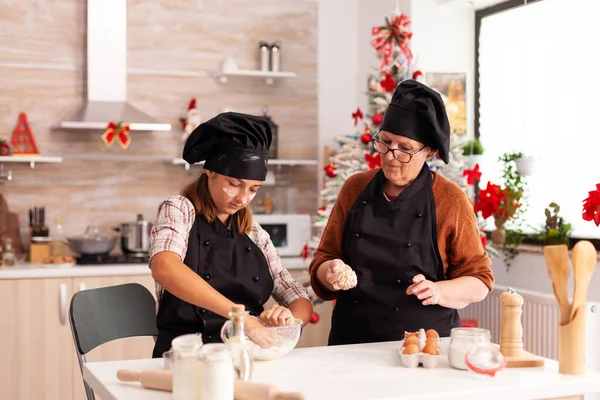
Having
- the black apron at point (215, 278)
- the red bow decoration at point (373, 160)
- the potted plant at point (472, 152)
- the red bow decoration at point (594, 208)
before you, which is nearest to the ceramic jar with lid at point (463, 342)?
the black apron at point (215, 278)

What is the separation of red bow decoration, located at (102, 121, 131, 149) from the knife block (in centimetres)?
325

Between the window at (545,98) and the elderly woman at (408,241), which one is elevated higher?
the window at (545,98)

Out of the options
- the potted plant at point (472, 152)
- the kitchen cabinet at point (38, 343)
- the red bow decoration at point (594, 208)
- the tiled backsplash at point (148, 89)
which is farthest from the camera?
the tiled backsplash at point (148, 89)

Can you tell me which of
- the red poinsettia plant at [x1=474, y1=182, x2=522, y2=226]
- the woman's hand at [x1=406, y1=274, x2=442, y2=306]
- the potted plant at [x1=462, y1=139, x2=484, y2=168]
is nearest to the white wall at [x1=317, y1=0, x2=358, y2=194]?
the potted plant at [x1=462, y1=139, x2=484, y2=168]

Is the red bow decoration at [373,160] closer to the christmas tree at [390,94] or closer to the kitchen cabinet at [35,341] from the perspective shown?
the christmas tree at [390,94]

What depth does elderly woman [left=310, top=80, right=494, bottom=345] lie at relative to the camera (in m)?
2.35

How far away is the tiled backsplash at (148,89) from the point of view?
483 cm

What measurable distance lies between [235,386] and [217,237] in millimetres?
756

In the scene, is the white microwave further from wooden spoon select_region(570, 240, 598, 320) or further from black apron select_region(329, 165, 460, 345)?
wooden spoon select_region(570, 240, 598, 320)

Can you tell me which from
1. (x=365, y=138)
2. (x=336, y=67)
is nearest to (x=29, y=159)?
(x=365, y=138)

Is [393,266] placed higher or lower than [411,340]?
higher

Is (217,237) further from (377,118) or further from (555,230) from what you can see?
(555,230)

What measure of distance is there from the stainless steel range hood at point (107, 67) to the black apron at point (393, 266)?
101 inches

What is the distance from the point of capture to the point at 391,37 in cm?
→ 414
